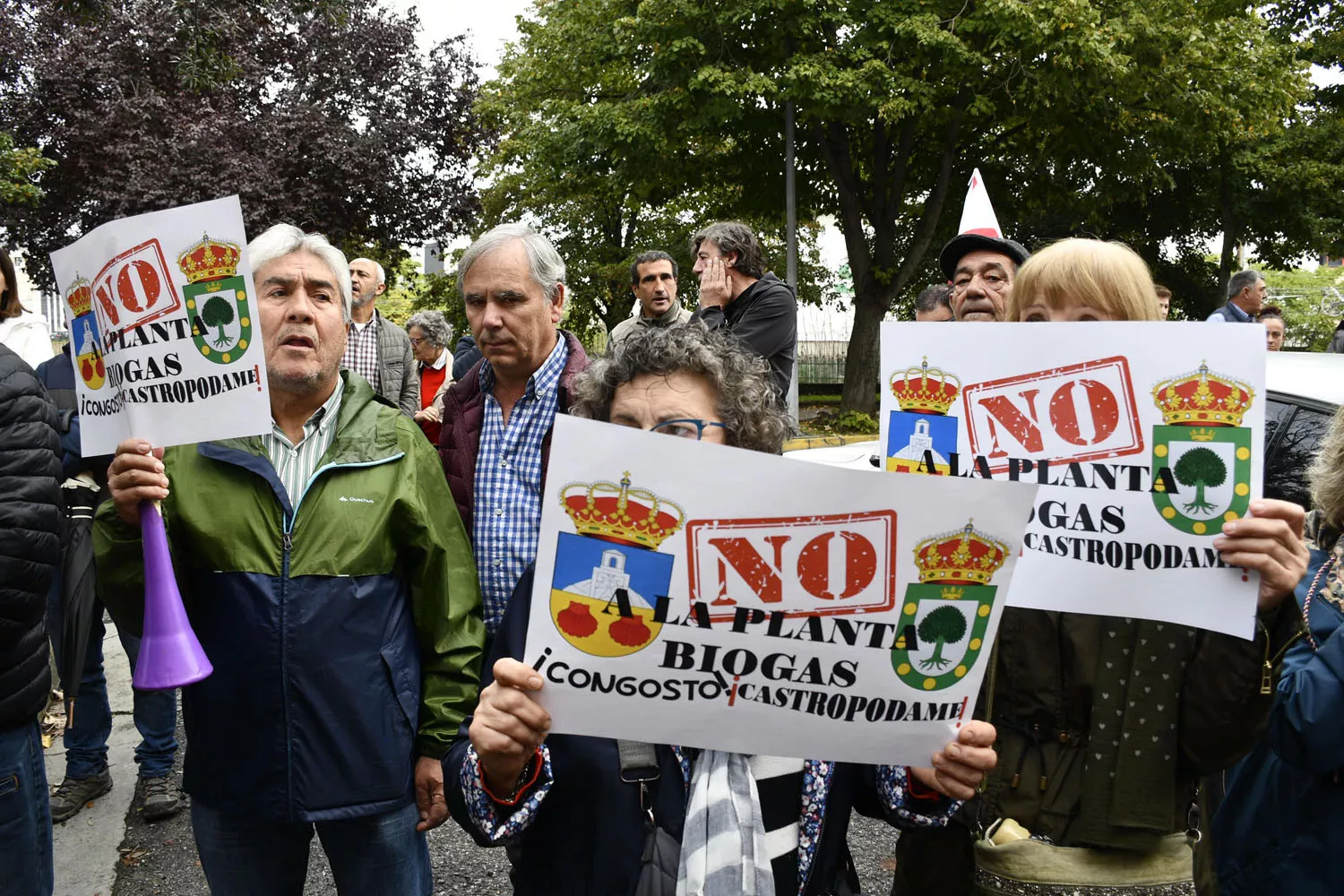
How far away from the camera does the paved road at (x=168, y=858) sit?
11.9ft

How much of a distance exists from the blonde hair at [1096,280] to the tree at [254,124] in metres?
14.7

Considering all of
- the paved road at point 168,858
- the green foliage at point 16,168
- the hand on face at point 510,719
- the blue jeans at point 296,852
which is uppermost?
the green foliage at point 16,168

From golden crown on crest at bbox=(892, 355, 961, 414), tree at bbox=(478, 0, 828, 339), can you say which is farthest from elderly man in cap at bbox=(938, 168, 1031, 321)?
tree at bbox=(478, 0, 828, 339)

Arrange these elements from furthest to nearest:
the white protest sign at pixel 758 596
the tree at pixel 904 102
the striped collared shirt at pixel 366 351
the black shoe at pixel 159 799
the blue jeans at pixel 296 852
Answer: the tree at pixel 904 102
the striped collared shirt at pixel 366 351
the black shoe at pixel 159 799
the blue jeans at pixel 296 852
the white protest sign at pixel 758 596

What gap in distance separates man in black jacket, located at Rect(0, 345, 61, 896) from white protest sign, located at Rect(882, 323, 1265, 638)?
2.03 metres

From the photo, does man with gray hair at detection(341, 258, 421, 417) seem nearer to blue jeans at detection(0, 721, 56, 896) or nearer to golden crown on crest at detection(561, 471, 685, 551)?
blue jeans at detection(0, 721, 56, 896)

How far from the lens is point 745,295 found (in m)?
4.90

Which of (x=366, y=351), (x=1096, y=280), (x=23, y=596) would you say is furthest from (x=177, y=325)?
(x=366, y=351)

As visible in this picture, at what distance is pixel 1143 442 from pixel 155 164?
18415mm

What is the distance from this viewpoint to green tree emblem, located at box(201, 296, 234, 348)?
2213 millimetres

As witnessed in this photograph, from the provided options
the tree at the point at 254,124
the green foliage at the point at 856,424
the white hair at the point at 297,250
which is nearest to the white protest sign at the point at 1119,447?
the white hair at the point at 297,250

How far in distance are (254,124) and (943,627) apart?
19.6m

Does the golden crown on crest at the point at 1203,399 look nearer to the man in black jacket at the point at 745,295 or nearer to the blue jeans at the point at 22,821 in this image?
the blue jeans at the point at 22,821

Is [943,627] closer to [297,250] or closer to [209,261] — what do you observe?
[209,261]
